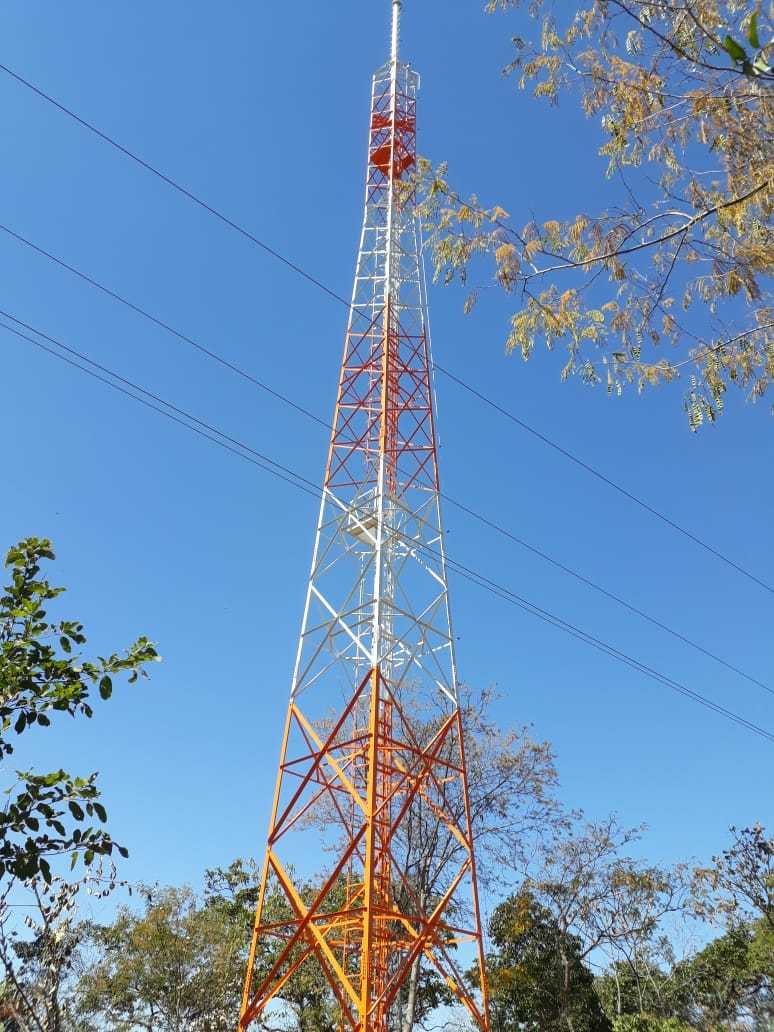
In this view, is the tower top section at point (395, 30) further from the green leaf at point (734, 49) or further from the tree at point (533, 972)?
the tree at point (533, 972)

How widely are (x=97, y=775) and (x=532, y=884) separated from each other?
20.3m

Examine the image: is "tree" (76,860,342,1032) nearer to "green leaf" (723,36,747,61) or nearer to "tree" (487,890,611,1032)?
"tree" (487,890,611,1032)

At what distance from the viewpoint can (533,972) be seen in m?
21.6

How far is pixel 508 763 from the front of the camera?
60.1 ft

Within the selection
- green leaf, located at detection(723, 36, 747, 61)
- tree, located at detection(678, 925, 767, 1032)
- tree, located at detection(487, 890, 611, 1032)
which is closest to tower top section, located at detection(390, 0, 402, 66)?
green leaf, located at detection(723, 36, 747, 61)

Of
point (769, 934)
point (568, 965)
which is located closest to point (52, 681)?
point (568, 965)

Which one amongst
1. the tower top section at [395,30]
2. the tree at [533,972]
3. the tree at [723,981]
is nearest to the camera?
the tower top section at [395,30]

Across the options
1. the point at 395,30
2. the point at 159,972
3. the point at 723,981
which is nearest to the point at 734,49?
the point at 395,30

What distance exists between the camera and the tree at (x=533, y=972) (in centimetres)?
2136

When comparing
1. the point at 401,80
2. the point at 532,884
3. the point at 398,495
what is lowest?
the point at 532,884

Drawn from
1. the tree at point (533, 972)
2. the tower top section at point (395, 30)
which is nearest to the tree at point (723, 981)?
the tree at point (533, 972)

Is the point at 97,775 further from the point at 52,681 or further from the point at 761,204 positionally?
the point at 761,204

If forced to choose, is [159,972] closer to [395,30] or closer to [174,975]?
[174,975]

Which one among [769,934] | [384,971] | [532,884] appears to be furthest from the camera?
[769,934]
